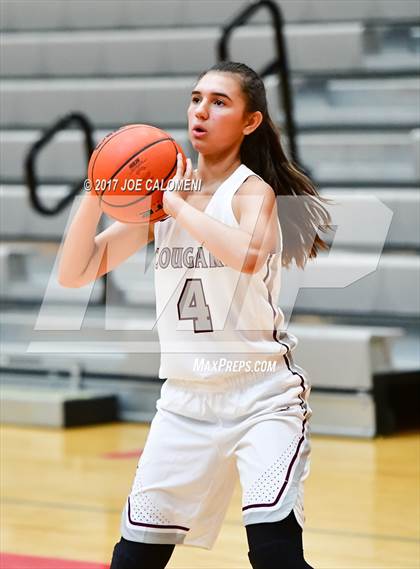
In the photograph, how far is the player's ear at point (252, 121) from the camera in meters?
2.87

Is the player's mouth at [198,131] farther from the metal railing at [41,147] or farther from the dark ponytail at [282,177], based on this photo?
the metal railing at [41,147]

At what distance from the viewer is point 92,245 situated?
2.91 m

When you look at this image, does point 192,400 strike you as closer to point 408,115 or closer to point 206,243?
point 206,243

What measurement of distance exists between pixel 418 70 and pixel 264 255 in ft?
18.1

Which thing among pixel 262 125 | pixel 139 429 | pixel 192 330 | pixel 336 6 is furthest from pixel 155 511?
pixel 336 6

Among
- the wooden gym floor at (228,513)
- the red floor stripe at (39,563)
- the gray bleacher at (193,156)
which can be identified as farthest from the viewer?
the gray bleacher at (193,156)

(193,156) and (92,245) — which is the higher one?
(92,245)

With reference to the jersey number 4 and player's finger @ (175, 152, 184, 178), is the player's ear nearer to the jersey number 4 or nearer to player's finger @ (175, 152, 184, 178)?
player's finger @ (175, 152, 184, 178)

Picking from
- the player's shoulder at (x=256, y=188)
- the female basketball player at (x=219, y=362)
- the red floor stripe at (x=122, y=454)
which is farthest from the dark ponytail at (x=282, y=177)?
the red floor stripe at (x=122, y=454)

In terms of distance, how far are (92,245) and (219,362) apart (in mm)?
433

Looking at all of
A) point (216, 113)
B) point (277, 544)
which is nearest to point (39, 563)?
point (277, 544)

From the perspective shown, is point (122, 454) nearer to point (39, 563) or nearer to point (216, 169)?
point (39, 563)

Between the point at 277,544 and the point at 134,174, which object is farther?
the point at 134,174

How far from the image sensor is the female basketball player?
8.74 ft
